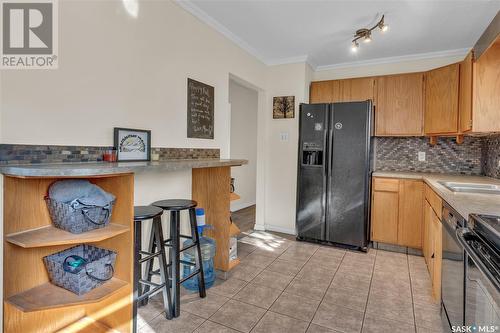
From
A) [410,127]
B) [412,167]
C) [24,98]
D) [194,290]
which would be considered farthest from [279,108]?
[24,98]

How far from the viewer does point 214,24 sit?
2.78 meters

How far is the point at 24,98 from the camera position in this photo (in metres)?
1.40

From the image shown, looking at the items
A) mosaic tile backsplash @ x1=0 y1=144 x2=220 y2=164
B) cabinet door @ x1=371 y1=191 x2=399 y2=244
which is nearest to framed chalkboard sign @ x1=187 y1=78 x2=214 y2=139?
mosaic tile backsplash @ x1=0 y1=144 x2=220 y2=164

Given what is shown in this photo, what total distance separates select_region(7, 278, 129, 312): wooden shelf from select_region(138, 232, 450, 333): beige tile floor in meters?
0.49

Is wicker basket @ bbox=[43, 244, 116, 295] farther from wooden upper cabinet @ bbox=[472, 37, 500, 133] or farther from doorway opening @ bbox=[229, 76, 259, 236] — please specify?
doorway opening @ bbox=[229, 76, 259, 236]

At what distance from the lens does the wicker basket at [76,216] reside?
4.45ft

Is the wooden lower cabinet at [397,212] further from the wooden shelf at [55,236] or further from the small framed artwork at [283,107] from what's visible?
the wooden shelf at [55,236]

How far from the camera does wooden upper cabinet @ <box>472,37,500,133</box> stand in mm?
2311

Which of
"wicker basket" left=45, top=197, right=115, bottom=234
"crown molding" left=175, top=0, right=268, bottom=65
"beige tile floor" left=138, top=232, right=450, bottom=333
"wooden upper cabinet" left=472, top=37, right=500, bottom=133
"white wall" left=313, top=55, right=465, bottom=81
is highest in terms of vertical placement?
→ "crown molding" left=175, top=0, right=268, bottom=65

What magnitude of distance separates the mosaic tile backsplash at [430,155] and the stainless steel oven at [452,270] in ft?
6.71

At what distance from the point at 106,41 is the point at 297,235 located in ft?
9.50

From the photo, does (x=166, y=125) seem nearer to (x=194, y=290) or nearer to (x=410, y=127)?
(x=194, y=290)

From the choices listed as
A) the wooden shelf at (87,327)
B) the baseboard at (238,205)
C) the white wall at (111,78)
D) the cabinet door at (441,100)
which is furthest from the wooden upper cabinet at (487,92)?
the baseboard at (238,205)

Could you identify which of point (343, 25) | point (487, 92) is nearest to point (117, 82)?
point (343, 25)
